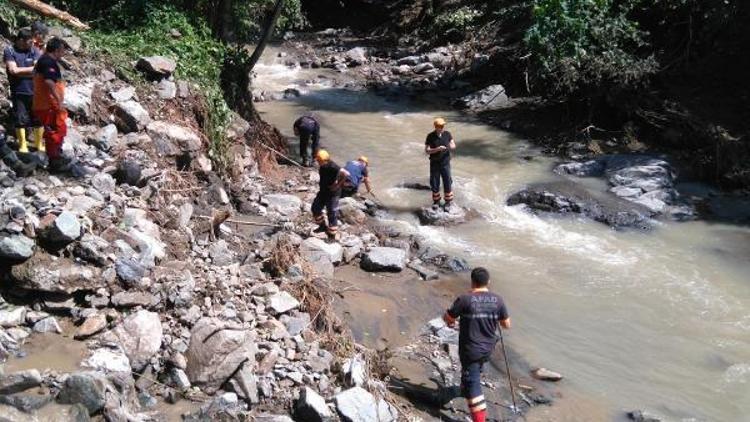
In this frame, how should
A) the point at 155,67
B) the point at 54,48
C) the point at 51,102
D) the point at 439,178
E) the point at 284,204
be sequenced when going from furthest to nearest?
1. the point at 439,178
2. the point at 284,204
3. the point at 155,67
4. the point at 51,102
5. the point at 54,48

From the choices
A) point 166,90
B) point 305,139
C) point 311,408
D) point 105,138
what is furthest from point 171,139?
point 311,408

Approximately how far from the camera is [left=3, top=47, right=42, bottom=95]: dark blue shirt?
7.91 m

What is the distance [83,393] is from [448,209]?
25.6 ft

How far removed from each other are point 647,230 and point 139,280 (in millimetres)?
8715

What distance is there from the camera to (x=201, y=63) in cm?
1229

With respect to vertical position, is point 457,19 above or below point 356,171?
above

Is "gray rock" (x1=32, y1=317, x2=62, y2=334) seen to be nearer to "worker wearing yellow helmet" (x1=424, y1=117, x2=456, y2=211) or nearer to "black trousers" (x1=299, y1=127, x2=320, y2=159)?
"worker wearing yellow helmet" (x1=424, y1=117, x2=456, y2=211)

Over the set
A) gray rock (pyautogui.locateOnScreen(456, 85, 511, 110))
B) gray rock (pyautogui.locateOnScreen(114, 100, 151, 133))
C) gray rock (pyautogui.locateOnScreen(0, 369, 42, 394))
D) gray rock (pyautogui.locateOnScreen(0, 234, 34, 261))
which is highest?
gray rock (pyautogui.locateOnScreen(114, 100, 151, 133))

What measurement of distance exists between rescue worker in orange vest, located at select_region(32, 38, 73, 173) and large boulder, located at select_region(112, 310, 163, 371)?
2526 mm

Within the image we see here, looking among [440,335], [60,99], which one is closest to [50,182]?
[60,99]

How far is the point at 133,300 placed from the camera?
20.4ft

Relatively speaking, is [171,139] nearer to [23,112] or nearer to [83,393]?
[23,112]

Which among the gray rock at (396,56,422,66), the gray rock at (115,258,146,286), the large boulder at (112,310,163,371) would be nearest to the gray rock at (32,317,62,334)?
the large boulder at (112,310,163,371)

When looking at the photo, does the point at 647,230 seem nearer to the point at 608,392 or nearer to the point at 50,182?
the point at 608,392
